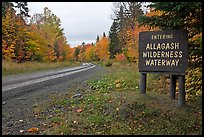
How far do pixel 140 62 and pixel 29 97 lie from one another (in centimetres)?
525

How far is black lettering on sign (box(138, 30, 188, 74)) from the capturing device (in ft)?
24.0

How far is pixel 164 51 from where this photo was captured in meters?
7.80

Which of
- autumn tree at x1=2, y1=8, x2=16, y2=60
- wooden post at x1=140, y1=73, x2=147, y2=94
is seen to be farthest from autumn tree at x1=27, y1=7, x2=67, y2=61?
wooden post at x1=140, y1=73, x2=147, y2=94

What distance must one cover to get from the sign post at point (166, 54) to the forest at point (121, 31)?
0.80ft

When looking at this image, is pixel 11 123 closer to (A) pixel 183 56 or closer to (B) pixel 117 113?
(B) pixel 117 113

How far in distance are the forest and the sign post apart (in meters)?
0.24

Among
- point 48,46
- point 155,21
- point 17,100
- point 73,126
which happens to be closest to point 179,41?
point 155,21

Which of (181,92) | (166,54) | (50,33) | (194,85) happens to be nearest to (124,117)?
(181,92)

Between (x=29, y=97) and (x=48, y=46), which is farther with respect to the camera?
(x=48, y=46)

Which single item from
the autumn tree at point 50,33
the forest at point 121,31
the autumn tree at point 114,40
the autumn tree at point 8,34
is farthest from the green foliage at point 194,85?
the autumn tree at point 114,40

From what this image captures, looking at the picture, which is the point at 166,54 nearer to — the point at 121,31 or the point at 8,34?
the point at 8,34

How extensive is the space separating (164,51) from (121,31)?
40638mm

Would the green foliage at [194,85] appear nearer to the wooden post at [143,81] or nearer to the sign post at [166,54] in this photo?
the sign post at [166,54]

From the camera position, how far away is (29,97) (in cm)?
1116
